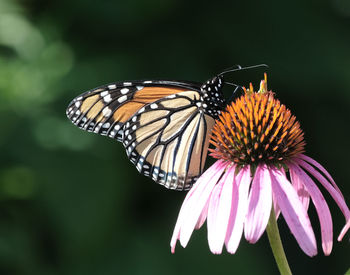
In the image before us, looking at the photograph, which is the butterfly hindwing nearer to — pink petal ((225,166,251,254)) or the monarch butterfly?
the monarch butterfly

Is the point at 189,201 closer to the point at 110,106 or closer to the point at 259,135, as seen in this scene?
the point at 259,135

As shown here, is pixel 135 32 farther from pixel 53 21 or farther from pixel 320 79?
pixel 320 79

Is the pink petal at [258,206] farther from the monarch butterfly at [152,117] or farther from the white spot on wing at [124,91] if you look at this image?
the white spot on wing at [124,91]

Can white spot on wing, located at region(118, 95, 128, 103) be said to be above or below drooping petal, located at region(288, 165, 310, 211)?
above

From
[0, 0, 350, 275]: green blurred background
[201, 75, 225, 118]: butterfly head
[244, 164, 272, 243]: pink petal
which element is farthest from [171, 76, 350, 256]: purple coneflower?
[0, 0, 350, 275]: green blurred background

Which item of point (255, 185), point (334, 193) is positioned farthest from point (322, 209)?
point (255, 185)

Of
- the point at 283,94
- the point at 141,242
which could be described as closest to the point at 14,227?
the point at 141,242
